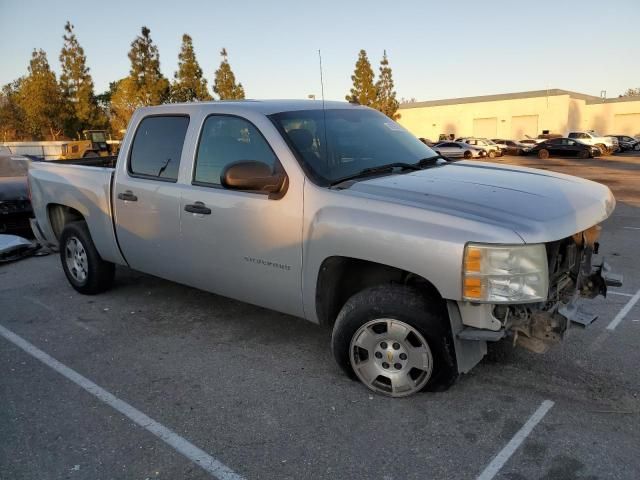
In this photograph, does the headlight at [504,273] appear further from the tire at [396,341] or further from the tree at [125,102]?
the tree at [125,102]

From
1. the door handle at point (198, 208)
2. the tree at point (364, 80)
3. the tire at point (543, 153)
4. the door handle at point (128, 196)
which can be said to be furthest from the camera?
the tree at point (364, 80)

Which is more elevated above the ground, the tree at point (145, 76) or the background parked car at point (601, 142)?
the tree at point (145, 76)

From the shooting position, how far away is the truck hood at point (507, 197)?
2.98 meters

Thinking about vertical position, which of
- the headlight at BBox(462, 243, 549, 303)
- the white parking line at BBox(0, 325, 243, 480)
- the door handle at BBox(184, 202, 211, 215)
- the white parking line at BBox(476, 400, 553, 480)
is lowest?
the white parking line at BBox(476, 400, 553, 480)

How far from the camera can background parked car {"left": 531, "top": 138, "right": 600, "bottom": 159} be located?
3341cm

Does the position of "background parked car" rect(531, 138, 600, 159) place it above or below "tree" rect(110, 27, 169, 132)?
below

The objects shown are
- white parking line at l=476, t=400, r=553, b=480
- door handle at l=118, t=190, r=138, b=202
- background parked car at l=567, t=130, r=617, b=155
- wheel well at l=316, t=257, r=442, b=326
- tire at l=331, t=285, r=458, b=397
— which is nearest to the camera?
white parking line at l=476, t=400, r=553, b=480

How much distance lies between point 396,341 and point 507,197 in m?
1.11

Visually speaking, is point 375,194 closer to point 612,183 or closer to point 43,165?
point 43,165

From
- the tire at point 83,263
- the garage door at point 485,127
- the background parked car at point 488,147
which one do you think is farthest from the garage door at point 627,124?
the tire at point 83,263

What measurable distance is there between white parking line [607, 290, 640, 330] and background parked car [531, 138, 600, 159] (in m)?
31.4

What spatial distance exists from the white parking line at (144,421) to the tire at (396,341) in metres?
1.08

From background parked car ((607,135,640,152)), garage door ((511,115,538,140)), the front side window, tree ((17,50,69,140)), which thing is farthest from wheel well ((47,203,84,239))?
garage door ((511,115,538,140))

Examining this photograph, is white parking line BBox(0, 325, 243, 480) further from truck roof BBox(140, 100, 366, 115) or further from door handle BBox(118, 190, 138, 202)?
truck roof BBox(140, 100, 366, 115)
